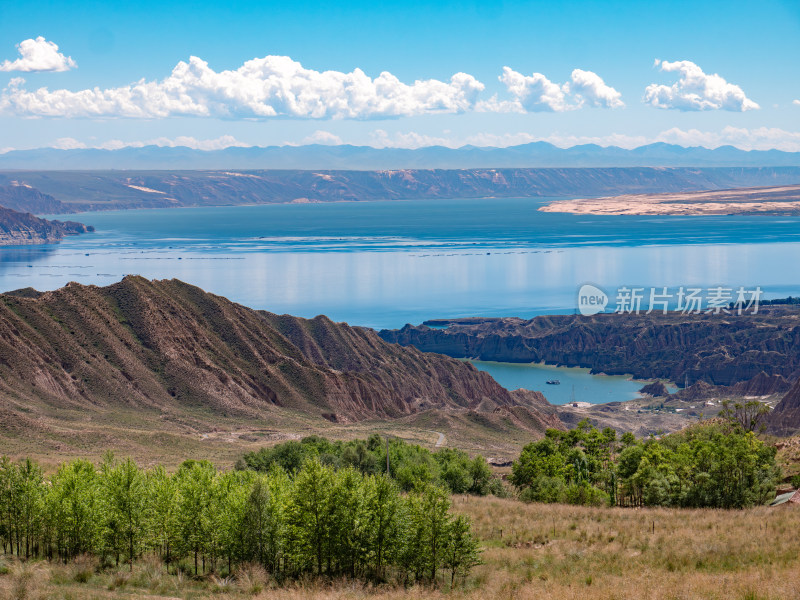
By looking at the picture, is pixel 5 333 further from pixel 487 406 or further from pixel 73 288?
pixel 487 406

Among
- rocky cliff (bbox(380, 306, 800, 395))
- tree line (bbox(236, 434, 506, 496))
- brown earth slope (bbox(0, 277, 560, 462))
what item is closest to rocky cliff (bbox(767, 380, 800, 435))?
brown earth slope (bbox(0, 277, 560, 462))

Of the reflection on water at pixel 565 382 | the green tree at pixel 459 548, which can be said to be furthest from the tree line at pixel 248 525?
the reflection on water at pixel 565 382

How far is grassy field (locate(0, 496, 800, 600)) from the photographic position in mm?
26219

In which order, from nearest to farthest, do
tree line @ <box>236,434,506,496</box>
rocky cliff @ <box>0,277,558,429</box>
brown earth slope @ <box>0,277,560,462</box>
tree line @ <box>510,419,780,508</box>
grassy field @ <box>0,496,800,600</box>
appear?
grassy field @ <box>0,496,800,600</box> → tree line @ <box>510,419,780,508</box> → tree line @ <box>236,434,506,496</box> → brown earth slope @ <box>0,277,560,462</box> → rocky cliff @ <box>0,277,558,429</box>

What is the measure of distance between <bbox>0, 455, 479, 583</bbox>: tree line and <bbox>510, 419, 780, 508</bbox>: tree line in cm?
1728

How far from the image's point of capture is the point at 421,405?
370 feet

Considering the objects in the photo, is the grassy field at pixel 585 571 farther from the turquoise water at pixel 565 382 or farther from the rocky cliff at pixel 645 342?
the rocky cliff at pixel 645 342

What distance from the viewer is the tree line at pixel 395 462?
5466cm

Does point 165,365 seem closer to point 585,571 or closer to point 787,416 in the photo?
point 787,416

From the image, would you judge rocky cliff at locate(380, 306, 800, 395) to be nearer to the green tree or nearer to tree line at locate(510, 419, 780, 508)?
tree line at locate(510, 419, 780, 508)

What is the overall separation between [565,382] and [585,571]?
11981 cm

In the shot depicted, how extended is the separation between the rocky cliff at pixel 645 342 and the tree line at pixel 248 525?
387 feet

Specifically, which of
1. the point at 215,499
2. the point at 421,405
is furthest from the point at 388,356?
the point at 215,499

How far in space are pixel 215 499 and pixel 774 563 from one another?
2029 centimetres
